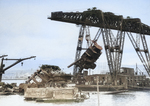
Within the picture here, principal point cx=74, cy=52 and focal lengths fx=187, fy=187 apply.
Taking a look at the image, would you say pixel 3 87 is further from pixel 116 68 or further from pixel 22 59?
pixel 116 68

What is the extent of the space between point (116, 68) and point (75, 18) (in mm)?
19823

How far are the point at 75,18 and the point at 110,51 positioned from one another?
47.6ft

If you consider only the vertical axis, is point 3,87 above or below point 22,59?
below

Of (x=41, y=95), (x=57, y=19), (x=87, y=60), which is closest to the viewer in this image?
(x=41, y=95)

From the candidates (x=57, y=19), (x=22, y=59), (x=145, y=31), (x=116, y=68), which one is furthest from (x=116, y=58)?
(x=22, y=59)

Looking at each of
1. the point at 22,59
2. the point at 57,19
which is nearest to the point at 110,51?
the point at 57,19

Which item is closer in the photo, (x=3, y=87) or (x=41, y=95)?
(x=41, y=95)

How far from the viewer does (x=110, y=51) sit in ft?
186

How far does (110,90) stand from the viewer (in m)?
54.4

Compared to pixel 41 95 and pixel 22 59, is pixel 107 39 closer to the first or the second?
pixel 22 59

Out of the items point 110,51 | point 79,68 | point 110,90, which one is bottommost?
point 110,90

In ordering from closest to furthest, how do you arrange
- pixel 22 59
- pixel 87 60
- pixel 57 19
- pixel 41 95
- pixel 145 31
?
pixel 41 95 → pixel 87 60 → pixel 57 19 → pixel 22 59 → pixel 145 31

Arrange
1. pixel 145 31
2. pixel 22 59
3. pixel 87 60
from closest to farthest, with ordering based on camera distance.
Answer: pixel 87 60, pixel 22 59, pixel 145 31

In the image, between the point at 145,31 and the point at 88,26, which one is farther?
the point at 145,31
